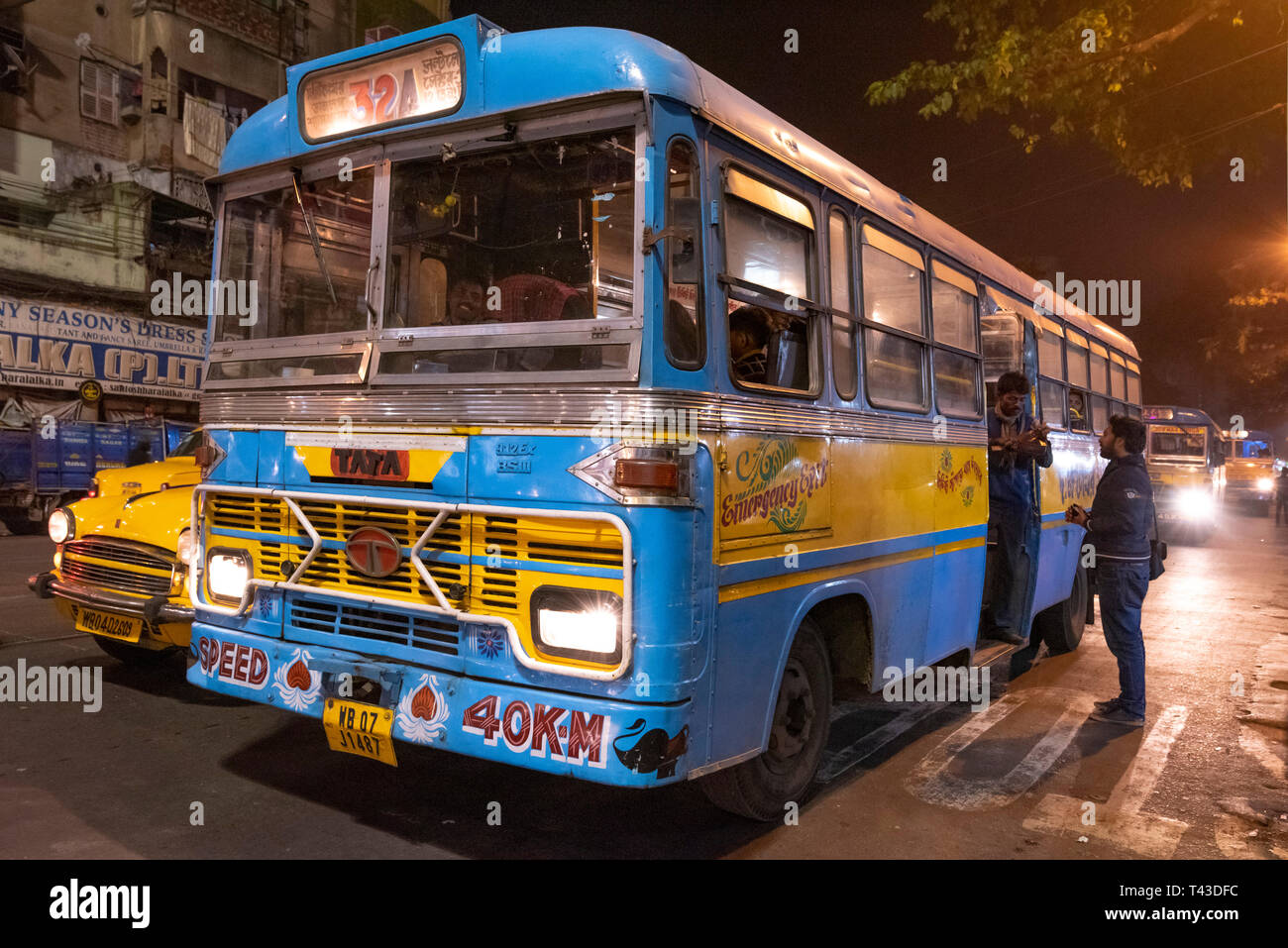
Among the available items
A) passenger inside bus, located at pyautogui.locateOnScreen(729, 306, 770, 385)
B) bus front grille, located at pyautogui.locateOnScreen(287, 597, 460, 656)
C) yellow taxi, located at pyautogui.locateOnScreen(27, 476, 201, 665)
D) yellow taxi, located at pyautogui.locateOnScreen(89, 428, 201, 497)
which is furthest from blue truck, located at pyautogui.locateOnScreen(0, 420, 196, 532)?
passenger inside bus, located at pyautogui.locateOnScreen(729, 306, 770, 385)

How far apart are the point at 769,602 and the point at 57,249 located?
23.7 meters

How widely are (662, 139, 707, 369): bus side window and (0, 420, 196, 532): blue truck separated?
16.6 m

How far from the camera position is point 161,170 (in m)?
23.3

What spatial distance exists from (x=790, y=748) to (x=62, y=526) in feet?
16.1

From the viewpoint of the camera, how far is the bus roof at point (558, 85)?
11.2ft

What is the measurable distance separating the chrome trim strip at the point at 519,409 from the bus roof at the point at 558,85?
1.08m

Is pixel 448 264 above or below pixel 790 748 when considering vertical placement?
above

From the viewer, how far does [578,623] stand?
3361 mm

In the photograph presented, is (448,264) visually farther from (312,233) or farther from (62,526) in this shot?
(62,526)

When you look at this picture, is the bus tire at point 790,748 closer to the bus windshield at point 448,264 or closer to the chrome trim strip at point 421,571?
the chrome trim strip at point 421,571

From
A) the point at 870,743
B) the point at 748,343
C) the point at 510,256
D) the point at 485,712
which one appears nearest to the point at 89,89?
the point at 510,256

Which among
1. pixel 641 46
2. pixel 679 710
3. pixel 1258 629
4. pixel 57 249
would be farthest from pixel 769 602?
pixel 57 249

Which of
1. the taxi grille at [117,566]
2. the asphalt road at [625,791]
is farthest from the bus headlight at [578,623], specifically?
the taxi grille at [117,566]
